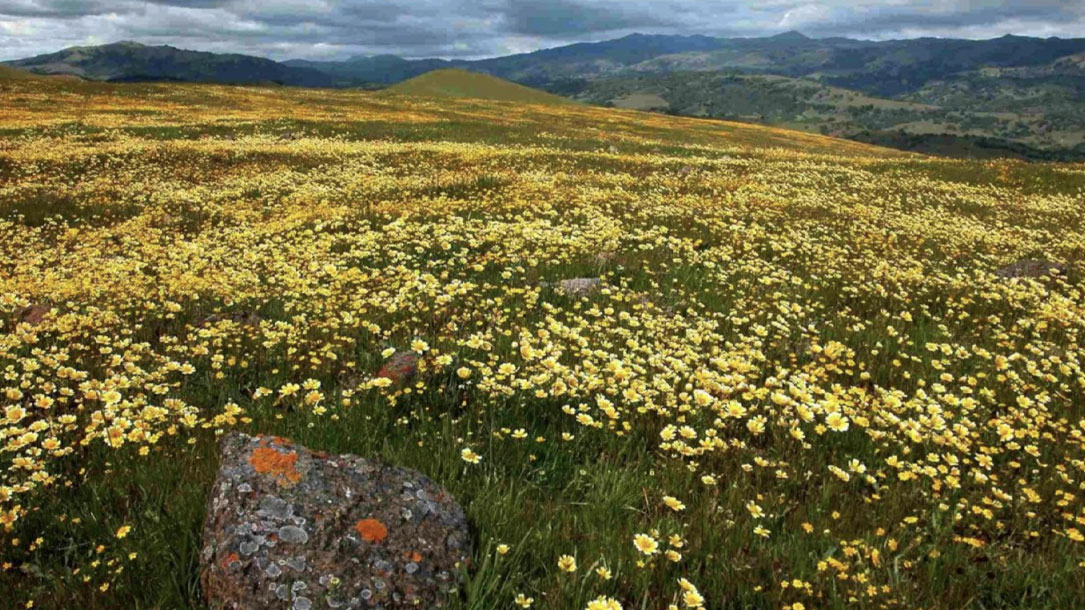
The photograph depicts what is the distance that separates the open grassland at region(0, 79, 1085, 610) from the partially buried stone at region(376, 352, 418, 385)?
19 centimetres

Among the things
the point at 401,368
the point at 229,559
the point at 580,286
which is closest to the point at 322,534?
the point at 229,559

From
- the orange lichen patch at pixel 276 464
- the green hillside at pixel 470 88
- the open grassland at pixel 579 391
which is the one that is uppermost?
the green hillside at pixel 470 88

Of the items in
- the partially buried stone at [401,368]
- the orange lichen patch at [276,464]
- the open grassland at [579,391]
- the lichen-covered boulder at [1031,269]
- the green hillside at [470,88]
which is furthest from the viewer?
the green hillside at [470,88]

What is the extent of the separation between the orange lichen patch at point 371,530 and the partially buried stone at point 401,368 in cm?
265

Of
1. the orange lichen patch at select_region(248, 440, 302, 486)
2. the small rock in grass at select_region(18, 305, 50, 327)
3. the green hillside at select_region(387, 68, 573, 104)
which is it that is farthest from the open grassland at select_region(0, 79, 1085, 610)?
the green hillside at select_region(387, 68, 573, 104)

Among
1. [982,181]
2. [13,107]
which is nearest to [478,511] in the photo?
[982,181]

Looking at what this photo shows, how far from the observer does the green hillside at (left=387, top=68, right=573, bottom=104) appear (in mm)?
158250

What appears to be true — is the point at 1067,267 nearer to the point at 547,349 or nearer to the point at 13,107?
the point at 547,349

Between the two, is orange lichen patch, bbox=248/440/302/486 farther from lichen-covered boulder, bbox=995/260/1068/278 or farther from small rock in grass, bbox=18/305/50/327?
lichen-covered boulder, bbox=995/260/1068/278

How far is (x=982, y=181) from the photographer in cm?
3059

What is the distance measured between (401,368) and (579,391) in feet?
6.05

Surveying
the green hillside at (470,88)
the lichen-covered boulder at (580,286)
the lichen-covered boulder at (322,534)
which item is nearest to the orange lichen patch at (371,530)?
the lichen-covered boulder at (322,534)

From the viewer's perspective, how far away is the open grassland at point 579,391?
13.1 ft

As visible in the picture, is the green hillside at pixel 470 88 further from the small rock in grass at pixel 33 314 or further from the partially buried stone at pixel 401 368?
the partially buried stone at pixel 401 368
